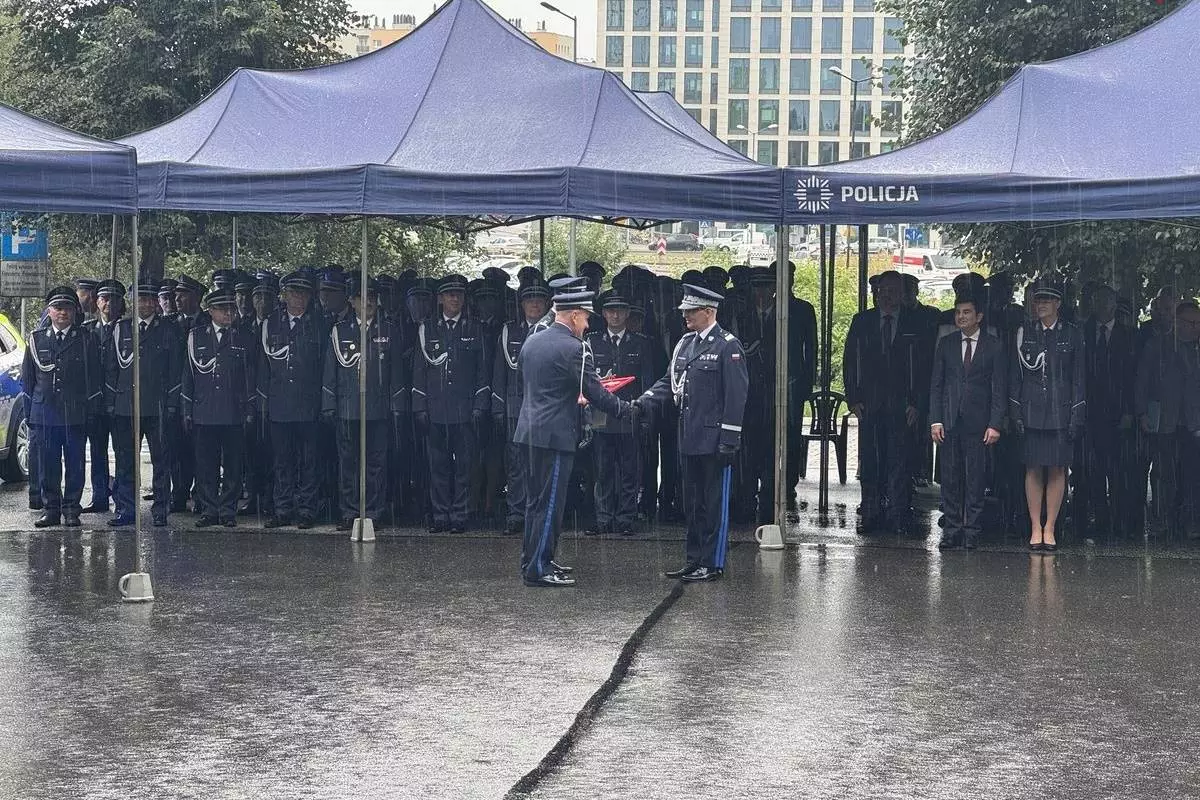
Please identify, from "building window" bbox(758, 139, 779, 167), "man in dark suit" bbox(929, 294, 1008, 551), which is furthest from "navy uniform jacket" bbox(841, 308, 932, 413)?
"building window" bbox(758, 139, 779, 167)

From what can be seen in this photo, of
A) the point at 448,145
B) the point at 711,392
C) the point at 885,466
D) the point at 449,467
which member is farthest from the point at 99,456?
the point at 885,466

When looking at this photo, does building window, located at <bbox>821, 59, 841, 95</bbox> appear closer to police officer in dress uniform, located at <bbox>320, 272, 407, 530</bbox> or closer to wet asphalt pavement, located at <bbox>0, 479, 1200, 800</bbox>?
police officer in dress uniform, located at <bbox>320, 272, 407, 530</bbox>

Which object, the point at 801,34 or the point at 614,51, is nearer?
the point at 801,34

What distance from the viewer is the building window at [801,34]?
441 feet

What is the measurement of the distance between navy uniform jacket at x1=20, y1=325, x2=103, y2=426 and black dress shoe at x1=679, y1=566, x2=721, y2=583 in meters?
4.97

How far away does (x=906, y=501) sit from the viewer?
44.5 feet

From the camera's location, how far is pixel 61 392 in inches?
521

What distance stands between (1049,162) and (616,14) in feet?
425

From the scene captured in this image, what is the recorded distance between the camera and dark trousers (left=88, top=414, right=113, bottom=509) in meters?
13.7

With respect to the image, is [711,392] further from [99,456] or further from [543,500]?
[99,456]

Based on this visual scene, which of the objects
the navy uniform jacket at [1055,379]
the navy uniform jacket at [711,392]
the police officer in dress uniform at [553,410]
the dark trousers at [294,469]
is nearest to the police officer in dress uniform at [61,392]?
the dark trousers at [294,469]

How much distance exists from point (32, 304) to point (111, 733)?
2873cm

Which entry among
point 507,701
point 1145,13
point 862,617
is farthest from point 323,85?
point 1145,13

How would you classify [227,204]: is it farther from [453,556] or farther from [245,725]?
[245,725]
